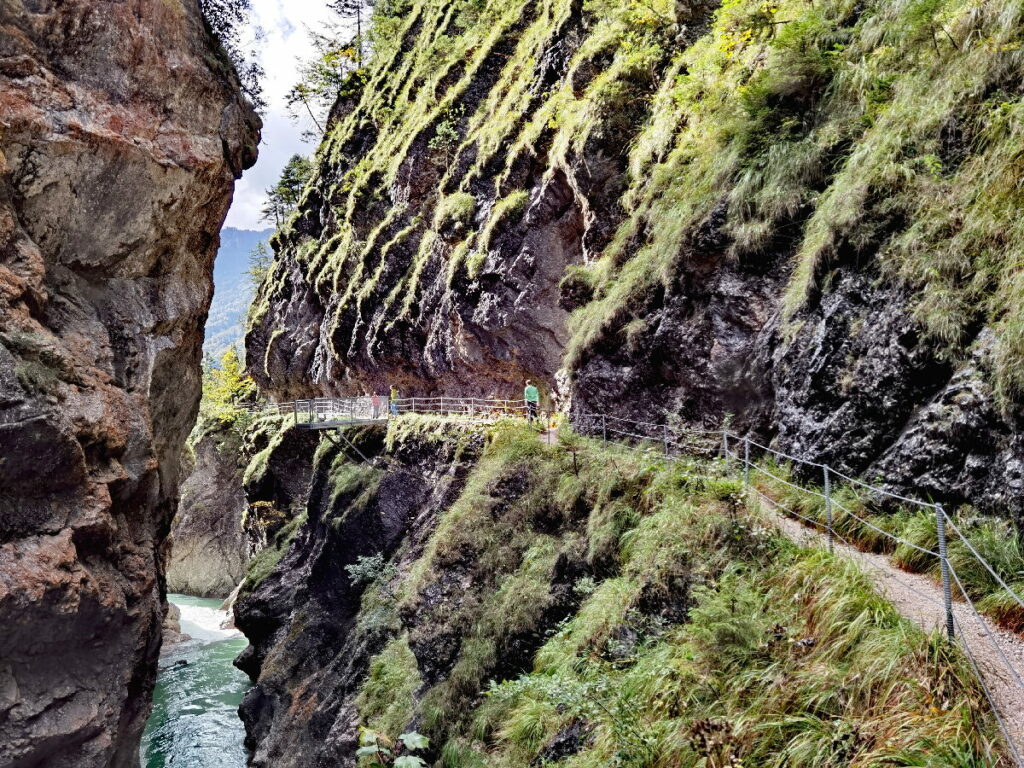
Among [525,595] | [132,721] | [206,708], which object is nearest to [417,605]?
[525,595]

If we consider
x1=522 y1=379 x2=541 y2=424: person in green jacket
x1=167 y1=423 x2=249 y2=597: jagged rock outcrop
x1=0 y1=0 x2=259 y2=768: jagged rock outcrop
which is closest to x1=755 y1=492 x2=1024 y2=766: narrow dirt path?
x1=522 y1=379 x2=541 y2=424: person in green jacket

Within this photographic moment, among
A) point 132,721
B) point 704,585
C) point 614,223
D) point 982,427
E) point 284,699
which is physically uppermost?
point 614,223

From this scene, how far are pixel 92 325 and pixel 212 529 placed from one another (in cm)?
3153

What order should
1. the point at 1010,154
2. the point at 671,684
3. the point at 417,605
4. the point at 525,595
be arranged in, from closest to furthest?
the point at 671,684 → the point at 1010,154 → the point at 525,595 → the point at 417,605

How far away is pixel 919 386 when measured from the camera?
6648 mm

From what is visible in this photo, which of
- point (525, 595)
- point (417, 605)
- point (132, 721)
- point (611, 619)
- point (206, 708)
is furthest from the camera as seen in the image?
point (206, 708)

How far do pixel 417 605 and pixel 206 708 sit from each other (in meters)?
15.3

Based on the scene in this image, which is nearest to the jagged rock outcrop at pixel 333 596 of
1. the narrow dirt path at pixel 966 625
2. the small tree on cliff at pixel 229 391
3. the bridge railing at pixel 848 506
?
the bridge railing at pixel 848 506

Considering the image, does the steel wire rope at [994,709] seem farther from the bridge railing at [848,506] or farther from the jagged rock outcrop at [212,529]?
the jagged rock outcrop at [212,529]

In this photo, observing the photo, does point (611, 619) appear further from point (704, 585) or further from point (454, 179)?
point (454, 179)

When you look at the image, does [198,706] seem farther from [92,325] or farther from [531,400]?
[531,400]

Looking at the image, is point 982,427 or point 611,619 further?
point 611,619

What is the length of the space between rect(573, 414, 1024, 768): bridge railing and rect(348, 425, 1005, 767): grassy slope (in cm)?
30

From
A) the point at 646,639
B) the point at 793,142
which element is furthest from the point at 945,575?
the point at 793,142
